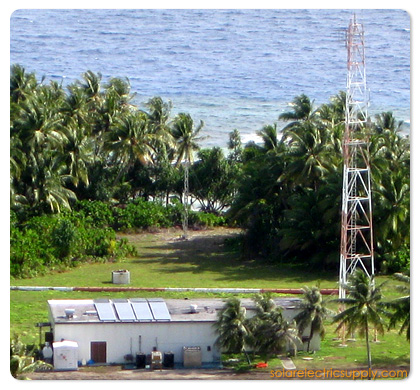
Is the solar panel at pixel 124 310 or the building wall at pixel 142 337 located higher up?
the solar panel at pixel 124 310

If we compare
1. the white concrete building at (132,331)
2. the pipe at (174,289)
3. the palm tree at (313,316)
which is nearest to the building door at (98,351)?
the white concrete building at (132,331)

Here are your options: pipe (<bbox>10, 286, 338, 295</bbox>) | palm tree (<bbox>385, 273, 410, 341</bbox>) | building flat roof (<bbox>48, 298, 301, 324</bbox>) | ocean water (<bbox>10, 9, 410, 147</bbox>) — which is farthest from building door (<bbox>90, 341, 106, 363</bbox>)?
ocean water (<bbox>10, 9, 410, 147</bbox>)

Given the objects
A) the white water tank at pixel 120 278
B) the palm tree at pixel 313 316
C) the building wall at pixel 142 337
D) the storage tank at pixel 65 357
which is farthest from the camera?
the white water tank at pixel 120 278

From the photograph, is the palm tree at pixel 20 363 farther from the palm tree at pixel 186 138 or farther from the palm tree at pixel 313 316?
the palm tree at pixel 186 138

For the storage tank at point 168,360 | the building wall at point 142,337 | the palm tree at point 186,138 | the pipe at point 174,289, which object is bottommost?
the storage tank at point 168,360

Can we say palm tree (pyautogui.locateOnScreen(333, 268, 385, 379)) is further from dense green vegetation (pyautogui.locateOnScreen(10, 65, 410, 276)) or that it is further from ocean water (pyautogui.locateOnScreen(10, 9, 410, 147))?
dense green vegetation (pyautogui.locateOnScreen(10, 65, 410, 276))

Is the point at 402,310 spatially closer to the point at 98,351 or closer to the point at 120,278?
the point at 98,351
